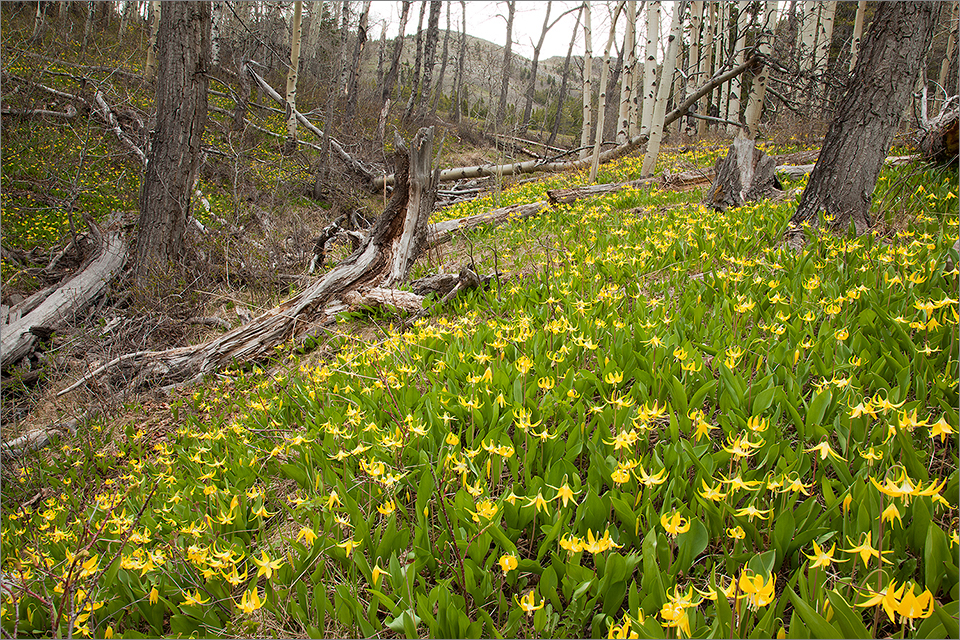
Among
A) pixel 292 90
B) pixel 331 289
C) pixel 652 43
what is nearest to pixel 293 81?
pixel 292 90

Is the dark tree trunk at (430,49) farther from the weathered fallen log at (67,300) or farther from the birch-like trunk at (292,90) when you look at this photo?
the weathered fallen log at (67,300)

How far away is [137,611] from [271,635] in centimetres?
64

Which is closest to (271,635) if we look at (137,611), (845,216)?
(137,611)

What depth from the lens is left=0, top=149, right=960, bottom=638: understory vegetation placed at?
55.6 inches

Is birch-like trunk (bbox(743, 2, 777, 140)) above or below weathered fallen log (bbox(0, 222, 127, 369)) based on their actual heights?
above

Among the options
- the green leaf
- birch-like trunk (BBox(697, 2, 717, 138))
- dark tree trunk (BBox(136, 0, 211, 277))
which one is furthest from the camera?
birch-like trunk (BBox(697, 2, 717, 138))

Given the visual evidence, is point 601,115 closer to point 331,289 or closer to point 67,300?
point 331,289

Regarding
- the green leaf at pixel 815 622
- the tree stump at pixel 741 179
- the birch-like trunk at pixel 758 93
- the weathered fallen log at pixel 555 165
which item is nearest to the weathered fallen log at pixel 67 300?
the weathered fallen log at pixel 555 165

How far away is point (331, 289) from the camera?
526 centimetres

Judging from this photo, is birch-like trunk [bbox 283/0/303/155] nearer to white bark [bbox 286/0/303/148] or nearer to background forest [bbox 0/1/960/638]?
white bark [bbox 286/0/303/148]

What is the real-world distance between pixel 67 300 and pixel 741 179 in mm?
7955

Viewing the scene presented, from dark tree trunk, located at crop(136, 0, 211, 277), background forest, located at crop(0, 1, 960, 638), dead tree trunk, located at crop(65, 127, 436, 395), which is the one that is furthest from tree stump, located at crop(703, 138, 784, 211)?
dark tree trunk, located at crop(136, 0, 211, 277)

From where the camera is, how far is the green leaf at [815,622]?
1140 millimetres

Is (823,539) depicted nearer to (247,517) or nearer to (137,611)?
(247,517)
